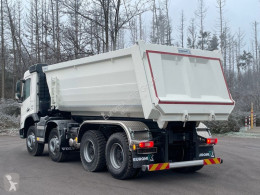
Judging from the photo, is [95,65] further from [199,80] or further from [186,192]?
[186,192]

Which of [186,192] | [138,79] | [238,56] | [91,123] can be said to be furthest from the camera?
[238,56]

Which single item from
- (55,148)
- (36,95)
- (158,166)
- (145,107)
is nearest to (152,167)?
(158,166)

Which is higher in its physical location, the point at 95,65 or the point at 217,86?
the point at 95,65

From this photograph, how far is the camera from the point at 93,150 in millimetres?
8805

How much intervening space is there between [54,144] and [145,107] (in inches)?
169

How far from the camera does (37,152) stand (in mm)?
11570

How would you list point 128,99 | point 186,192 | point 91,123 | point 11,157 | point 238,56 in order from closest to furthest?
point 186,192, point 128,99, point 91,123, point 11,157, point 238,56

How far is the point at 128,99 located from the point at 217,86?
2195mm

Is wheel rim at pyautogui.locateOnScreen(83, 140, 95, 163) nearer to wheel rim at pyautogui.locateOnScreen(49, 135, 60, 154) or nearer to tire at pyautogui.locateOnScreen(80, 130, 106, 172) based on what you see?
tire at pyautogui.locateOnScreen(80, 130, 106, 172)

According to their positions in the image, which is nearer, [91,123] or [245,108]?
[91,123]

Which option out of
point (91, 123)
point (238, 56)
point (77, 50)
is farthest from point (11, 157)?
point (238, 56)

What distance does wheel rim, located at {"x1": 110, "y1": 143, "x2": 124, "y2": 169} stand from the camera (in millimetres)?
7836

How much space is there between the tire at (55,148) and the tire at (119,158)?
253cm

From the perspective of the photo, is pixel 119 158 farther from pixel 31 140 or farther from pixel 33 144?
pixel 31 140
